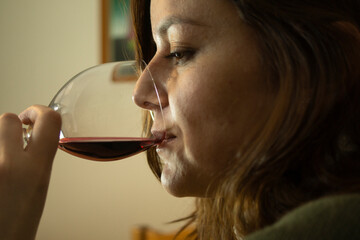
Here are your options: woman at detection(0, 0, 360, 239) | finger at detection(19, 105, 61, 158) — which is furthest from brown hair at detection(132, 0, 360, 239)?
finger at detection(19, 105, 61, 158)

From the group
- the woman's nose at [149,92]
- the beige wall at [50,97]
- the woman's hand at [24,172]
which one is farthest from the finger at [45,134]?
the beige wall at [50,97]

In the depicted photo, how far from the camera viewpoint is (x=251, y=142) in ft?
2.20

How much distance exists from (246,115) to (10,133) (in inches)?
14.1

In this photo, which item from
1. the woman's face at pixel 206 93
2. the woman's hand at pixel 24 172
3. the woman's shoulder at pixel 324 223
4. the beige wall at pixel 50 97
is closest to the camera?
the woman's shoulder at pixel 324 223

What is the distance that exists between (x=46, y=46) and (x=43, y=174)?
2.34 meters

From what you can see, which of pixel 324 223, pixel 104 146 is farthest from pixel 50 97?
pixel 324 223

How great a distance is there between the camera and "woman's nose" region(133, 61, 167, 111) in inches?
28.3

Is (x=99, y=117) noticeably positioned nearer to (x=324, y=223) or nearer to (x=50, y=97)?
(x=324, y=223)

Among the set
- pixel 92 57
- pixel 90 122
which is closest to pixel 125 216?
pixel 92 57

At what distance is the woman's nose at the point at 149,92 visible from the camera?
0.72m

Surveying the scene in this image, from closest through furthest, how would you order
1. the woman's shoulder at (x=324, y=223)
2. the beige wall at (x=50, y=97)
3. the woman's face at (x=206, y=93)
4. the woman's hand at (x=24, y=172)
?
the woman's shoulder at (x=324, y=223)
the woman's hand at (x=24, y=172)
the woman's face at (x=206, y=93)
the beige wall at (x=50, y=97)

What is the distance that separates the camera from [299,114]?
0.64 metres

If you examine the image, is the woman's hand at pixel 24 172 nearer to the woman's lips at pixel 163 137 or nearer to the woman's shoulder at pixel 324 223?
the woman's lips at pixel 163 137

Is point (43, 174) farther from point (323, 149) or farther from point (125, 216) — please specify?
point (125, 216)
